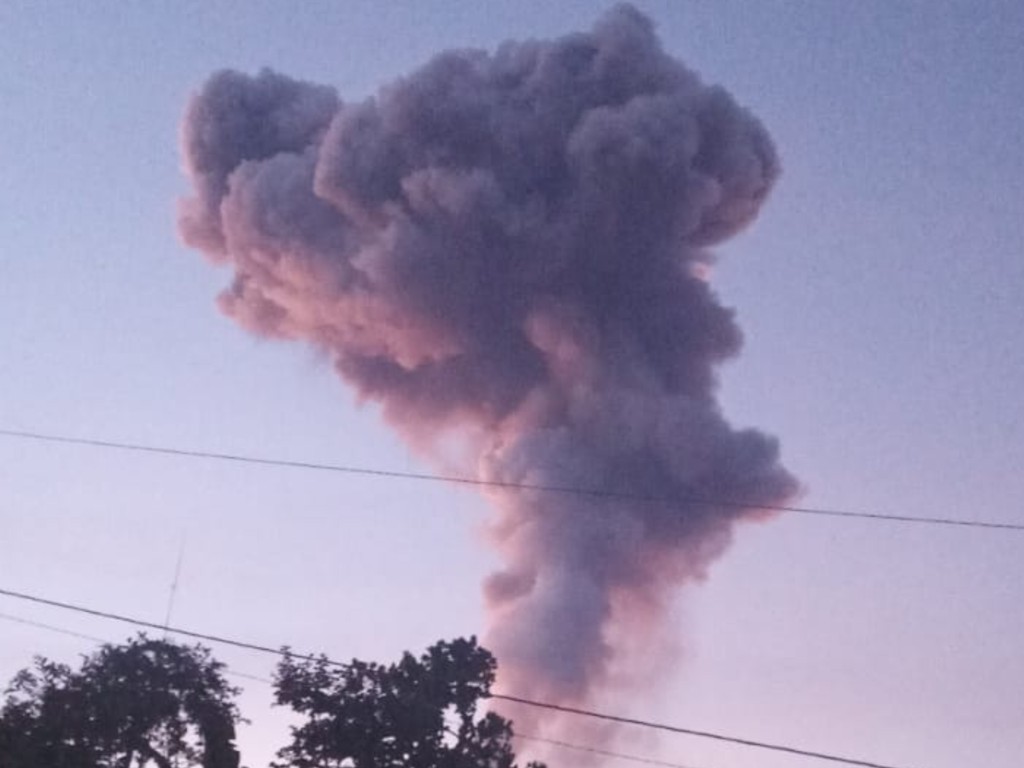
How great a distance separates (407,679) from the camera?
4253 cm

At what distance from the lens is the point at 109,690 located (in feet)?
139

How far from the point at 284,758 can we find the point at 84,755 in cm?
574

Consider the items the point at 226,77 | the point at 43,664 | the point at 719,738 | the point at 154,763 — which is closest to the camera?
the point at 719,738

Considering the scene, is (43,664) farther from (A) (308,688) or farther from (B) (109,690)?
(A) (308,688)

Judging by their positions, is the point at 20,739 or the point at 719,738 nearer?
the point at 719,738

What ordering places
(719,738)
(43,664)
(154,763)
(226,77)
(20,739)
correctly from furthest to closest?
(226,77) → (43,664) → (154,763) → (20,739) → (719,738)

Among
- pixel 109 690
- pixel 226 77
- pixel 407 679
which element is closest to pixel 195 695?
pixel 109 690

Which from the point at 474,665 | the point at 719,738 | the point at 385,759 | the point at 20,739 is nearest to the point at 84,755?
the point at 20,739

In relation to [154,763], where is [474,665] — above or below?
above

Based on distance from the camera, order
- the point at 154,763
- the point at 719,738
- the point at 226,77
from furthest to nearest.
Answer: the point at 226,77
the point at 154,763
the point at 719,738

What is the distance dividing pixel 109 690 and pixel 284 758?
5203mm

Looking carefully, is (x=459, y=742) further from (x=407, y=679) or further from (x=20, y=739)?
(x=20, y=739)

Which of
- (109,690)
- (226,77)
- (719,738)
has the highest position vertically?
(226,77)

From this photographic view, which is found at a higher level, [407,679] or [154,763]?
[407,679]
